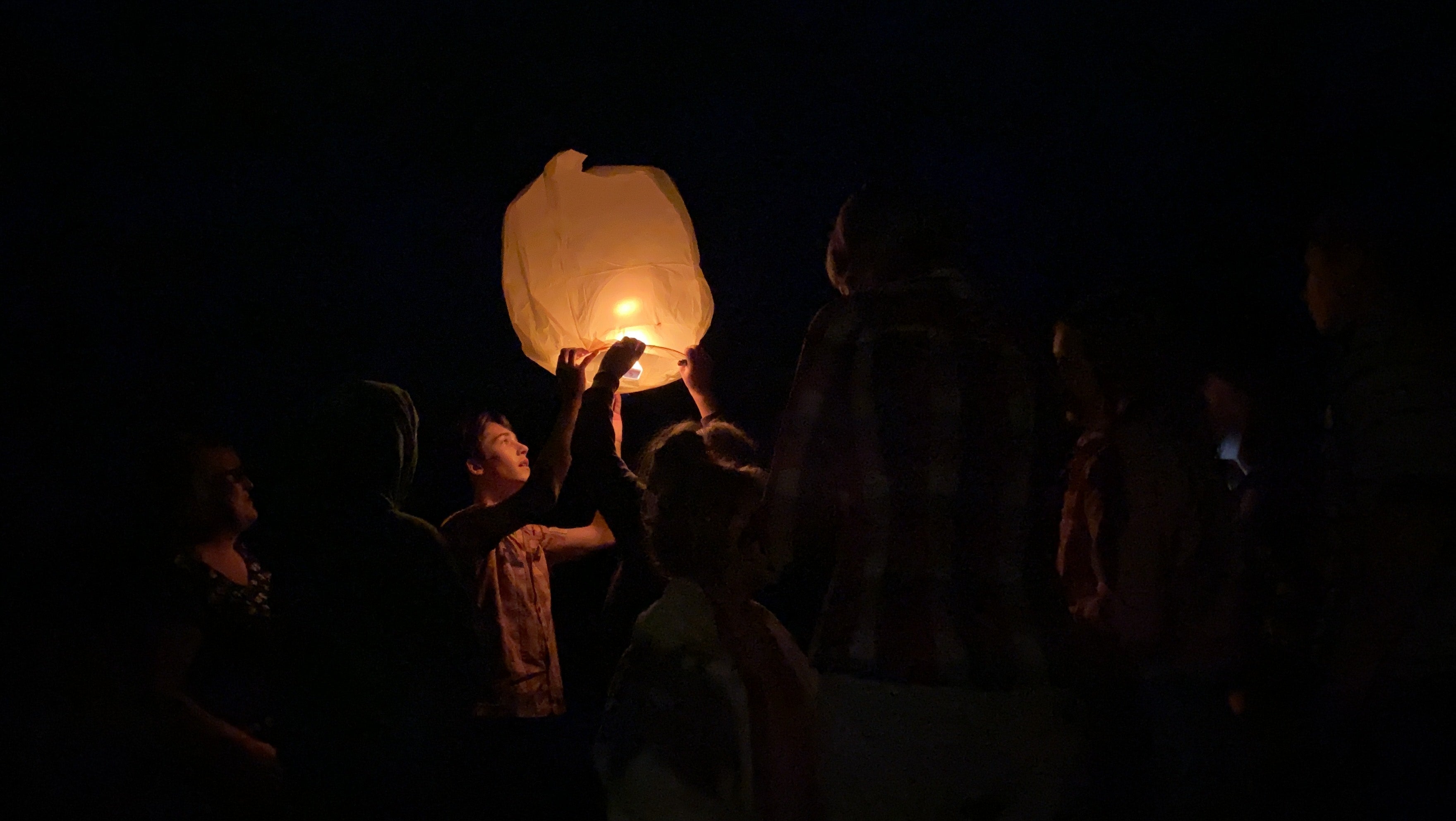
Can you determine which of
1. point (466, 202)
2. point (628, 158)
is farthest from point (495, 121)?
point (628, 158)

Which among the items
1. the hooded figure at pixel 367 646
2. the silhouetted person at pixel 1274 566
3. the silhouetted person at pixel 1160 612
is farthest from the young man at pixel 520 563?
the silhouetted person at pixel 1274 566

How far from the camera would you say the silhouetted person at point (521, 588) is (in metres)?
2.02

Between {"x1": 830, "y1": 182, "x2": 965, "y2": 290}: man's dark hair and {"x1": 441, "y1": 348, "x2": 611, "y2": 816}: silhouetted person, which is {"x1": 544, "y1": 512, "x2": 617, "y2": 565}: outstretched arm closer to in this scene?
{"x1": 441, "y1": 348, "x2": 611, "y2": 816}: silhouetted person

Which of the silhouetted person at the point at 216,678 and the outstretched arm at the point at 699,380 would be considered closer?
the silhouetted person at the point at 216,678

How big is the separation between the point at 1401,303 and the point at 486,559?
2.29 metres

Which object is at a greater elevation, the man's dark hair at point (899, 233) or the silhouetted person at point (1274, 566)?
the man's dark hair at point (899, 233)

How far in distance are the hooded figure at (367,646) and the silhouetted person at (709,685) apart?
34 centimetres

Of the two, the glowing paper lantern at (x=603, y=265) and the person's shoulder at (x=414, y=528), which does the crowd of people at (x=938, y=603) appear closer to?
the person's shoulder at (x=414, y=528)

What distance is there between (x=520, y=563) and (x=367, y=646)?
45.3 inches

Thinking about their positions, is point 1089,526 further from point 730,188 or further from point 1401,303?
point 730,188

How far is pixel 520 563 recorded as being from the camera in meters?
2.74

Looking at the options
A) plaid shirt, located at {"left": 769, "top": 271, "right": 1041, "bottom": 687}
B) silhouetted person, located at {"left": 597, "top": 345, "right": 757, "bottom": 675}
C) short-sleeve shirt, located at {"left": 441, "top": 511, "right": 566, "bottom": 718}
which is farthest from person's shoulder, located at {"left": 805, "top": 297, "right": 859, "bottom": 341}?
short-sleeve shirt, located at {"left": 441, "top": 511, "right": 566, "bottom": 718}

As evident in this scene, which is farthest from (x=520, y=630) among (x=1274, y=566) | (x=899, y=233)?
(x=1274, y=566)

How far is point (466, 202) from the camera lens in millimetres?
3834
